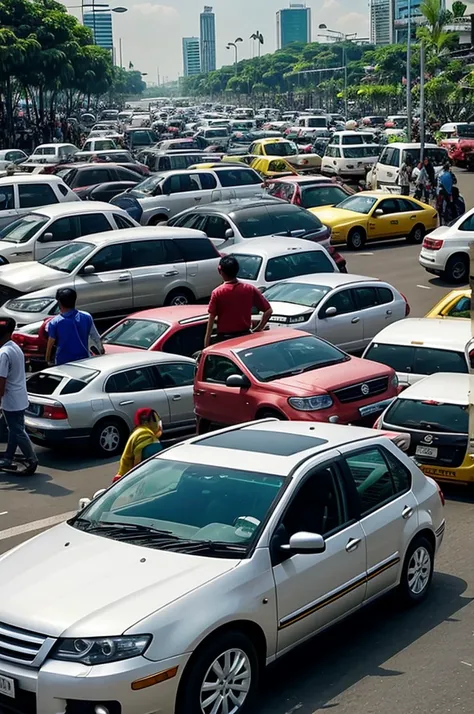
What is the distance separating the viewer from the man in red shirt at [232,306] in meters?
14.0

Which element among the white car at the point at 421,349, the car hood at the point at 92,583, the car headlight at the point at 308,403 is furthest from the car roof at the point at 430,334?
the car hood at the point at 92,583

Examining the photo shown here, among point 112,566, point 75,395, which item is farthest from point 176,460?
point 75,395

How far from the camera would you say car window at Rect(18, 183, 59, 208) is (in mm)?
26312

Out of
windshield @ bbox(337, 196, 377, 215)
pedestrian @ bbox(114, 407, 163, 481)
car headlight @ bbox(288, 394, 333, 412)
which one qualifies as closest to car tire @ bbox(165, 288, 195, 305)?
car headlight @ bbox(288, 394, 333, 412)

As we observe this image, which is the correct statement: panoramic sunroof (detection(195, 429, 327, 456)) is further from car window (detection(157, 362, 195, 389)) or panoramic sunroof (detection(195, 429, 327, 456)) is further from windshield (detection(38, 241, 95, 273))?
windshield (detection(38, 241, 95, 273))

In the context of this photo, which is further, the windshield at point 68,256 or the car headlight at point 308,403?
the windshield at point 68,256

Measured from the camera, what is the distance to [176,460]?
765cm

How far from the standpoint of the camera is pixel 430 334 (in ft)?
47.0

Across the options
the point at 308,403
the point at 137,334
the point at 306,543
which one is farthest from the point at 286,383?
the point at 306,543

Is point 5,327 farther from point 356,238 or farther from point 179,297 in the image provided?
point 356,238

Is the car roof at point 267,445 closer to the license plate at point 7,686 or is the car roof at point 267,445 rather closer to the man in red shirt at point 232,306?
the license plate at point 7,686

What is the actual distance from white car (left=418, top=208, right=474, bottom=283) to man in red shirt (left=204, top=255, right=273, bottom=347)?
951 centimetres

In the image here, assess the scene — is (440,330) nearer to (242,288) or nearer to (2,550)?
(242,288)

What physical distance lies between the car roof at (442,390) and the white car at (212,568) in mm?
3571
